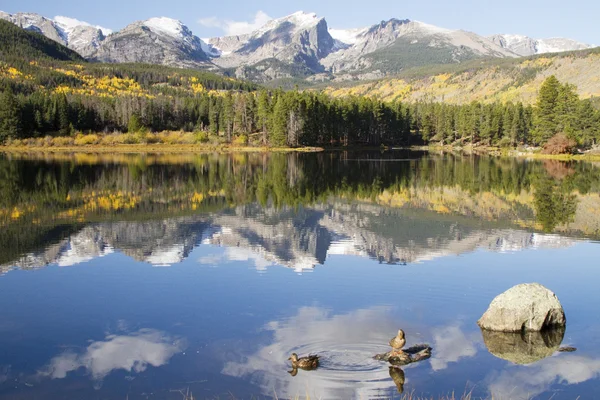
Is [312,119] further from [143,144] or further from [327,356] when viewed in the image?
[327,356]

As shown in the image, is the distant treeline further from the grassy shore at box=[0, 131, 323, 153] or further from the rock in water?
the rock in water

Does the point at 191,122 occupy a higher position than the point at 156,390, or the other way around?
the point at 191,122

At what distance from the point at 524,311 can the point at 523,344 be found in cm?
110

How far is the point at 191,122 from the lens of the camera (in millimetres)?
162000

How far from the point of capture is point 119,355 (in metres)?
14.2

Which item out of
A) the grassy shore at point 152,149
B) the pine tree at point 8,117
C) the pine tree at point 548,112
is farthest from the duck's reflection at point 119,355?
the pine tree at point 8,117

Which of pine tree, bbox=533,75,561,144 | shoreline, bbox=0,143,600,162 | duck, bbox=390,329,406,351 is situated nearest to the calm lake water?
duck, bbox=390,329,406,351

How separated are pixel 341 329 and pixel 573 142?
100814 millimetres

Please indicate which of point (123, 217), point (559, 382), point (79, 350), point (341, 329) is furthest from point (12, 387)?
point (123, 217)

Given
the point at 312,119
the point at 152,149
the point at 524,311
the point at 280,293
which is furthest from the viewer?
the point at 152,149

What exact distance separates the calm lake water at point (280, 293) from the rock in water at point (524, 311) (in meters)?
0.64

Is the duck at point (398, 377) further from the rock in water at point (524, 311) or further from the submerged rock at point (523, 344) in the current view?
the rock in water at point (524, 311)

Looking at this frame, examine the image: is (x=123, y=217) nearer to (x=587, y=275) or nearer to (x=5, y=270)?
(x=5, y=270)

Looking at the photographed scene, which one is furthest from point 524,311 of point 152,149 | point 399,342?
point 152,149
